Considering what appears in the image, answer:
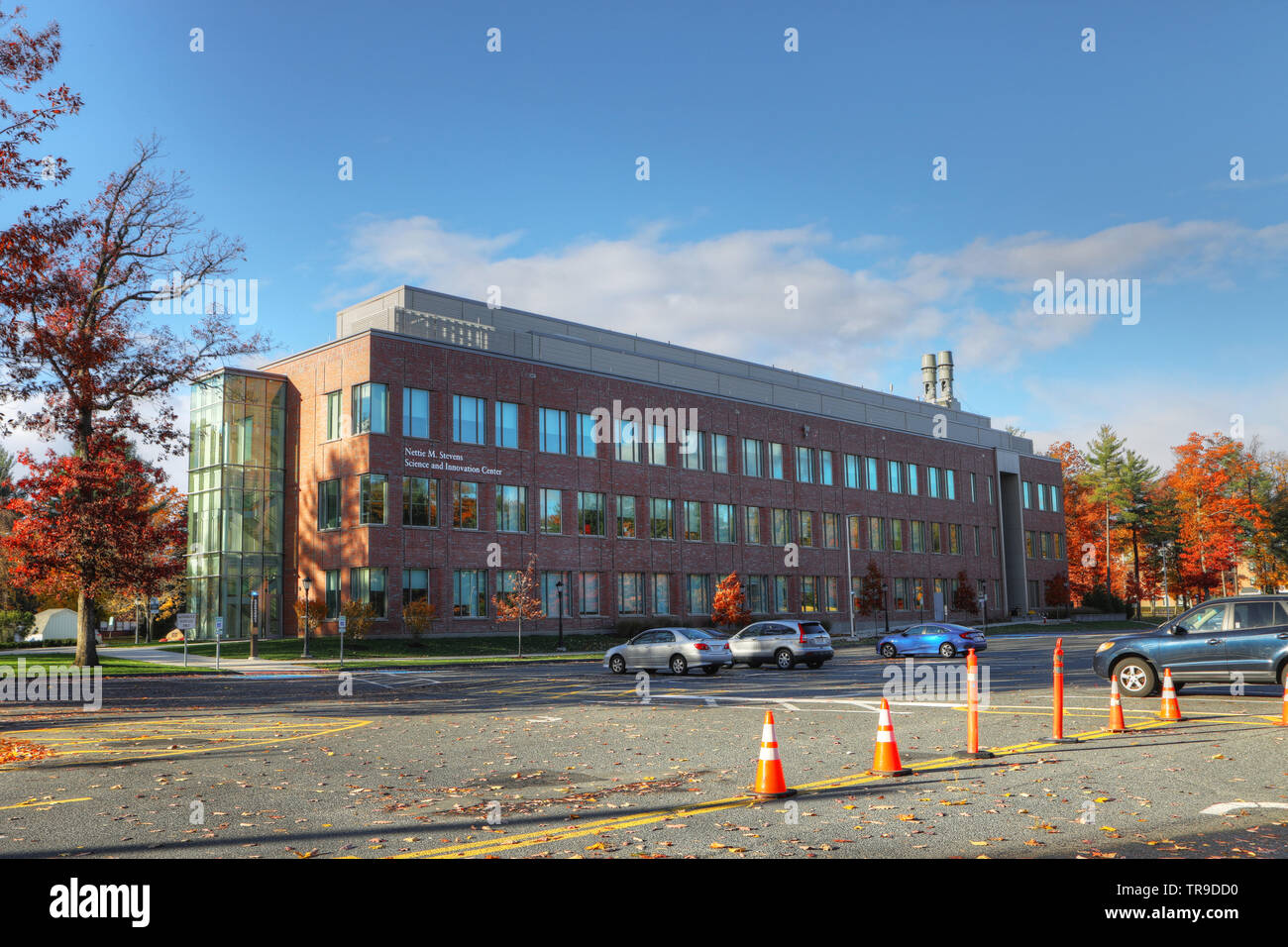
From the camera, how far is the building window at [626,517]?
184ft

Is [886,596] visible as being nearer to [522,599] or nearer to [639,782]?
[522,599]

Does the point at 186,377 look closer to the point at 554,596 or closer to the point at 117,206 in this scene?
the point at 117,206

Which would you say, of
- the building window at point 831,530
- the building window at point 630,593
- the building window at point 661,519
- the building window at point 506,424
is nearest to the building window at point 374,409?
the building window at point 506,424

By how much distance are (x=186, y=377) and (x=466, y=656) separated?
15.6m

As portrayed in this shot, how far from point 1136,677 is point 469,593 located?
116 feet

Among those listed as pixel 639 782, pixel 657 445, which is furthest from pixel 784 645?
pixel 657 445

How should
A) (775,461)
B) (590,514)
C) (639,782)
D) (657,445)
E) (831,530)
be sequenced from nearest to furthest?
1. (639,782)
2. (590,514)
3. (657,445)
4. (775,461)
5. (831,530)

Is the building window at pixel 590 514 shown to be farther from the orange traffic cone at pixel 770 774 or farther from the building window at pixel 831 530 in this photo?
the orange traffic cone at pixel 770 774

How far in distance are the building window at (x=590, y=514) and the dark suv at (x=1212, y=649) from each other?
37365 mm

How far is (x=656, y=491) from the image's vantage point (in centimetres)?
5812

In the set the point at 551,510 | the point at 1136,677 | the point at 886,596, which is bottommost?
the point at 886,596

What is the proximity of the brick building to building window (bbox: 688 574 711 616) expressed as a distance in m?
0.11

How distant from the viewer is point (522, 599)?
152 ft

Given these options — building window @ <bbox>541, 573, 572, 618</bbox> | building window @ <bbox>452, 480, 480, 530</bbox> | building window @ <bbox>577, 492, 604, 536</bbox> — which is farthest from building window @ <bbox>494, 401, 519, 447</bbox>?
building window @ <bbox>541, 573, 572, 618</bbox>
